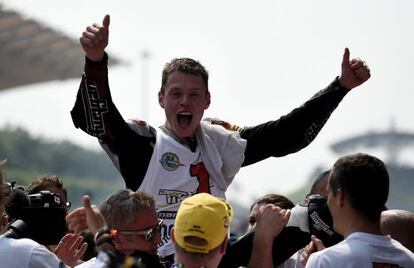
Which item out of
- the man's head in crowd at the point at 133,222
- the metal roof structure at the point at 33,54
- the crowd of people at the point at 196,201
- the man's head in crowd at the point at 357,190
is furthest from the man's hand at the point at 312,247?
the metal roof structure at the point at 33,54

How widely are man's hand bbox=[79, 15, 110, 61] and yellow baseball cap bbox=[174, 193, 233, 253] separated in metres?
1.43

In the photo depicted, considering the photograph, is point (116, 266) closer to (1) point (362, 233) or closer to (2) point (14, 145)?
(1) point (362, 233)

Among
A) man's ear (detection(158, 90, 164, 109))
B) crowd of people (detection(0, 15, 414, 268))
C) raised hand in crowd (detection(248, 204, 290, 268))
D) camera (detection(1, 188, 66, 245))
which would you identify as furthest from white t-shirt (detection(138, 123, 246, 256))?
raised hand in crowd (detection(248, 204, 290, 268))

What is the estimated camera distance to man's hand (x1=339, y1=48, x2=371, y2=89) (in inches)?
325

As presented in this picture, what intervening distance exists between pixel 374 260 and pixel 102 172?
11040 cm

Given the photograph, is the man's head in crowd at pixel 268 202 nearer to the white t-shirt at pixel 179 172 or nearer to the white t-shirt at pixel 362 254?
the white t-shirt at pixel 179 172

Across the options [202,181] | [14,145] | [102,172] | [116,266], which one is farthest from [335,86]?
[102,172]

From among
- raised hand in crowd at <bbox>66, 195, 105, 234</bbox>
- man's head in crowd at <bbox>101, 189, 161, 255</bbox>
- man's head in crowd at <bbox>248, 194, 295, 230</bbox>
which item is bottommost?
raised hand in crowd at <bbox>66, 195, 105, 234</bbox>

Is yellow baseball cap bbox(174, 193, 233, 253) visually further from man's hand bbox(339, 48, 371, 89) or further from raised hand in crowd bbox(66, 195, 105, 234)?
raised hand in crowd bbox(66, 195, 105, 234)

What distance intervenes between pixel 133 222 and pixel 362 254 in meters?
1.31

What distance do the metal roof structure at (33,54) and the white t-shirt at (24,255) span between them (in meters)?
33.2

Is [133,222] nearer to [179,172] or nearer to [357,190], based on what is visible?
[179,172]

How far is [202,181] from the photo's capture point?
8.09 meters

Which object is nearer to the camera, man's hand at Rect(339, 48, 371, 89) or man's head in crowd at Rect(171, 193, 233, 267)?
man's head in crowd at Rect(171, 193, 233, 267)
